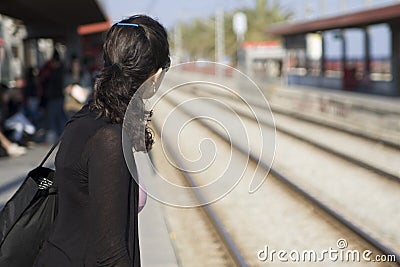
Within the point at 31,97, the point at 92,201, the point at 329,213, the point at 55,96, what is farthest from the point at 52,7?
the point at 92,201

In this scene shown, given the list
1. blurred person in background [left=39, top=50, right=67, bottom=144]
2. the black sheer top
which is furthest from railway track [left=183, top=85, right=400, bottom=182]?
the black sheer top

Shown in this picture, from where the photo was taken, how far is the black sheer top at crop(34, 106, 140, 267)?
6.77 feet

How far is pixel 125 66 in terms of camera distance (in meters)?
2.17

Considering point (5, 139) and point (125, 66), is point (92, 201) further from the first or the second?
point (5, 139)

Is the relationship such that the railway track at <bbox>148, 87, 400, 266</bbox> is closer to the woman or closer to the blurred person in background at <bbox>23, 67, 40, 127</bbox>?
the woman

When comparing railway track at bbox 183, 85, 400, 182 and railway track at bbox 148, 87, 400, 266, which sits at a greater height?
railway track at bbox 148, 87, 400, 266

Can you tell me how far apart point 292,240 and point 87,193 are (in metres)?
5.68

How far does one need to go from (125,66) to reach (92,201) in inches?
15.9

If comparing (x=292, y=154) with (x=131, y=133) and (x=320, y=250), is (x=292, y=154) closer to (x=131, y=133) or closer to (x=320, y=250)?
(x=320, y=250)

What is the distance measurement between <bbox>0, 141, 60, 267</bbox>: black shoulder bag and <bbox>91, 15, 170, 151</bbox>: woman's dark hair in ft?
1.01

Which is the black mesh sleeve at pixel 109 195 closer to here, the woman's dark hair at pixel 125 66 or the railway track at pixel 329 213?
the woman's dark hair at pixel 125 66

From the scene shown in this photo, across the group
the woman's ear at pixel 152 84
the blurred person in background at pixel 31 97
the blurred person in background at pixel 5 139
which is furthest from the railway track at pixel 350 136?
the woman's ear at pixel 152 84

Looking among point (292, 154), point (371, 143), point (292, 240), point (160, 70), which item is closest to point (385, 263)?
point (292, 240)

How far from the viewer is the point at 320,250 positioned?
23.3 feet
